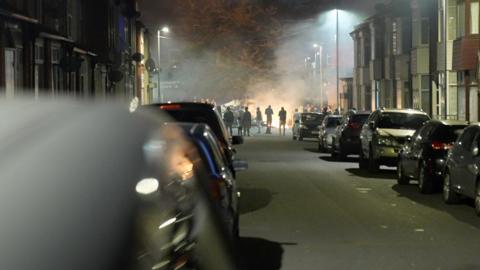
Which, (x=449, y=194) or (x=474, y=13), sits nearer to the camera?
(x=449, y=194)

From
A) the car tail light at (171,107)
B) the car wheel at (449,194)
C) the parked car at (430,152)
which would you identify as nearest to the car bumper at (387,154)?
the parked car at (430,152)

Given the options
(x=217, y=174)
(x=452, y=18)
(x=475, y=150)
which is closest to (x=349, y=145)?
(x=452, y=18)

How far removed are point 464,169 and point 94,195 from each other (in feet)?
38.1

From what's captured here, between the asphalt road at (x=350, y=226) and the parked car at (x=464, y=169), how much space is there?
288mm

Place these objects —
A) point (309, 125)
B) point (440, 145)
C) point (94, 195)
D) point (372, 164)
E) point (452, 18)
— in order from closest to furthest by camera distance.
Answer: point (94, 195) < point (440, 145) < point (372, 164) < point (452, 18) < point (309, 125)

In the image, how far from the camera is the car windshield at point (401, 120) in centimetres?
2247

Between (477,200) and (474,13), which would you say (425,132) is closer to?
(477,200)

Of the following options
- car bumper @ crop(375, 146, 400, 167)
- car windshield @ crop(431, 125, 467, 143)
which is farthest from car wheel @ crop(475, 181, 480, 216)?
car bumper @ crop(375, 146, 400, 167)

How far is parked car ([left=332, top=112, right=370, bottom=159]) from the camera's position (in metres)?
27.0

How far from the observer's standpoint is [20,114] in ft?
13.5

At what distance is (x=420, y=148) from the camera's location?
17.6 meters

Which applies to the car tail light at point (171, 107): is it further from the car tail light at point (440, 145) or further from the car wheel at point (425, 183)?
the car tail light at point (440, 145)

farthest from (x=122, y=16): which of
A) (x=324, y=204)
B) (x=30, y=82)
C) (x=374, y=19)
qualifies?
(x=324, y=204)

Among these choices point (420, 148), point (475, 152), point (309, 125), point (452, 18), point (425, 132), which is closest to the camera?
point (475, 152)
